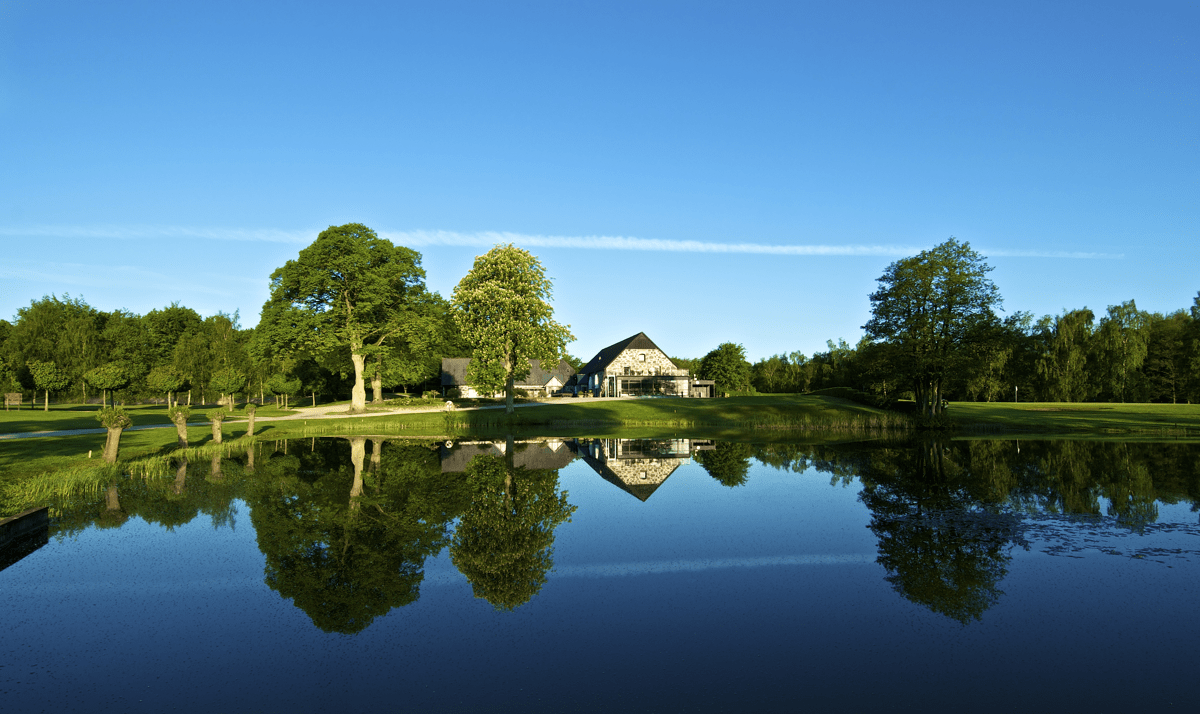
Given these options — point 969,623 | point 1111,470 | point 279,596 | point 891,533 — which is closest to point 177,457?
point 279,596

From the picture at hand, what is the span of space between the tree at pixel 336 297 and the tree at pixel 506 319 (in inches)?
397

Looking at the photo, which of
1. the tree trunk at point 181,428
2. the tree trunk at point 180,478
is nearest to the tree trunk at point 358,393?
the tree trunk at point 181,428

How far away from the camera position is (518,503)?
15.4m

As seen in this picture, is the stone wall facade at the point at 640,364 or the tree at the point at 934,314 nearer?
the tree at the point at 934,314

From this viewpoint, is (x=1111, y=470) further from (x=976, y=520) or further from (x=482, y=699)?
(x=482, y=699)

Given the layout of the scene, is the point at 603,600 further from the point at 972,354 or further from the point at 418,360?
the point at 418,360

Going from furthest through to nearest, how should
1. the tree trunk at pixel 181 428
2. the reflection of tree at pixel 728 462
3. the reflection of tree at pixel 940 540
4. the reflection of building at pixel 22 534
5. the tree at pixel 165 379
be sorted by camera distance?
the tree at pixel 165 379
the tree trunk at pixel 181 428
the reflection of tree at pixel 728 462
the reflection of building at pixel 22 534
the reflection of tree at pixel 940 540

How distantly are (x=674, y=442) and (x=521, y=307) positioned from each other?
52.1 feet

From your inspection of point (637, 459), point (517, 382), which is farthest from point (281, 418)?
point (517, 382)

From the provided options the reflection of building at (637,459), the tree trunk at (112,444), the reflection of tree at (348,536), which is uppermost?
the tree trunk at (112,444)

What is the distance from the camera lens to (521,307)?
43156mm

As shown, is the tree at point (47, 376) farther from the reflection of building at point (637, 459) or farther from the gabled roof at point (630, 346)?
the gabled roof at point (630, 346)

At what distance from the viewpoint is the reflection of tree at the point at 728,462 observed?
65.8 feet

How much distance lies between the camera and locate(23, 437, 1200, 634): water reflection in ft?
31.1
